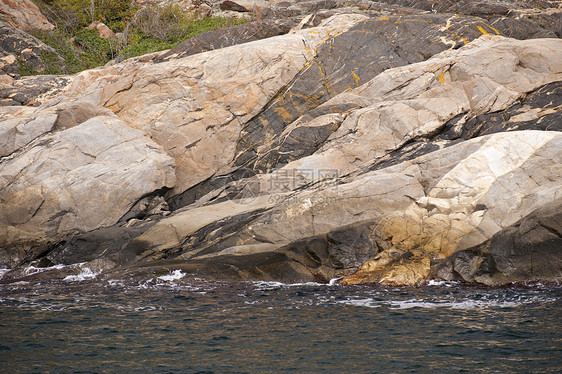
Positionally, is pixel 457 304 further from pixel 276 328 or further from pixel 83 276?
pixel 83 276

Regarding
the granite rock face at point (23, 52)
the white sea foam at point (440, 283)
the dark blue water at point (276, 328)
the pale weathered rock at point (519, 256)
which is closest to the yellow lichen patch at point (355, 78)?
the pale weathered rock at point (519, 256)

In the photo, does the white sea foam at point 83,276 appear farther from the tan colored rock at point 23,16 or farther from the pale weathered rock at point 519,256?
the tan colored rock at point 23,16

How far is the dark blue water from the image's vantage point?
8.98 metres

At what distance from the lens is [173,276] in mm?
14953

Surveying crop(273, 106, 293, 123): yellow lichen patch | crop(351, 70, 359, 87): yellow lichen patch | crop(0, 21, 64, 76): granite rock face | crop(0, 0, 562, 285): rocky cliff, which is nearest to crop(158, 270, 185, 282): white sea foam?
crop(0, 0, 562, 285): rocky cliff

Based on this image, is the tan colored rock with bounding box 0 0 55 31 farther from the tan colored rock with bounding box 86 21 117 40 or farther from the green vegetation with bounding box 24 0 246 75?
the tan colored rock with bounding box 86 21 117 40

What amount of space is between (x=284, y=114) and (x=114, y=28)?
1947 cm

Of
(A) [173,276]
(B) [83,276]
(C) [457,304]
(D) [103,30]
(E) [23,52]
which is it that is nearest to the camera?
(C) [457,304]

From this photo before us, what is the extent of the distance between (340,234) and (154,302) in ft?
20.0

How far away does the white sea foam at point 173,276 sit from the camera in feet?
48.4

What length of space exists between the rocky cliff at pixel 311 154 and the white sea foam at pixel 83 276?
0.35 m

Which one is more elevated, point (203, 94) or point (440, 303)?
point (203, 94)

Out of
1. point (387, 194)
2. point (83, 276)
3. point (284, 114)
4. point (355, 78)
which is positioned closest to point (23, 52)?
point (284, 114)

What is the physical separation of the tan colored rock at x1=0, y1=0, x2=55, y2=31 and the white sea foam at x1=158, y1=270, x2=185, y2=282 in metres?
24.0
